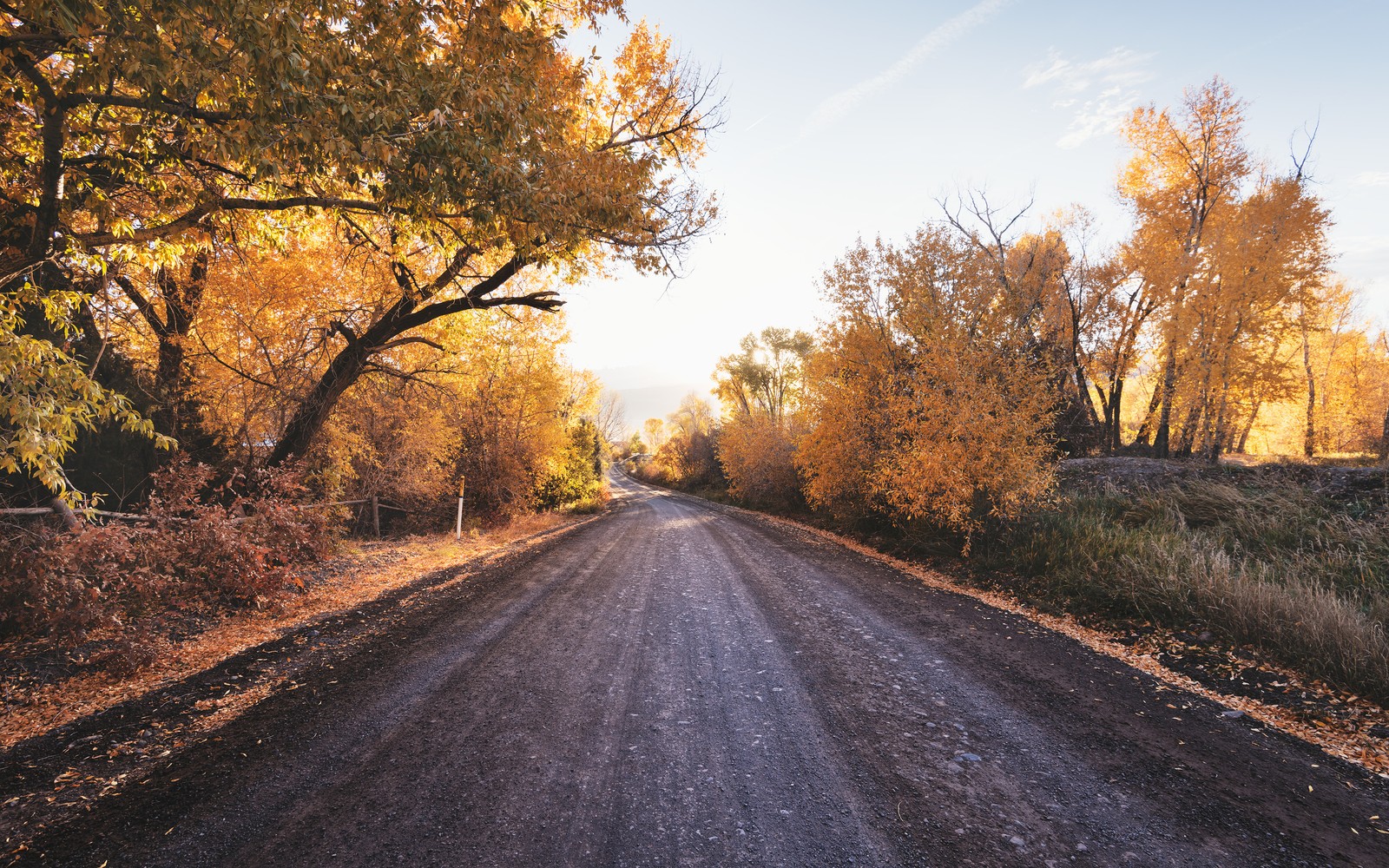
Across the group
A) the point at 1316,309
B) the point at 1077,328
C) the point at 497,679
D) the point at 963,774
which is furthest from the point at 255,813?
the point at 1077,328

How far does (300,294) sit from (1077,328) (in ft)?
86.4

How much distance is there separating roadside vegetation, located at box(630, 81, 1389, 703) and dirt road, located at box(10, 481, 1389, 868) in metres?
1.95

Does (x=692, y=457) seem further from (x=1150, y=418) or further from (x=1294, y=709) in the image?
(x=1294, y=709)

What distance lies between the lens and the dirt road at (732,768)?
255 cm

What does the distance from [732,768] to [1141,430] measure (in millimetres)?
24769

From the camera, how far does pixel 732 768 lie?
10.5 feet

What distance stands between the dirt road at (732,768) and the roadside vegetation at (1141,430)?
1954mm

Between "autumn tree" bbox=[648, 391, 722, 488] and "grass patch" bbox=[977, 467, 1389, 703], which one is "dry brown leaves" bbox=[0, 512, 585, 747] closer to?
"grass patch" bbox=[977, 467, 1389, 703]

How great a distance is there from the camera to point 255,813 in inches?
106

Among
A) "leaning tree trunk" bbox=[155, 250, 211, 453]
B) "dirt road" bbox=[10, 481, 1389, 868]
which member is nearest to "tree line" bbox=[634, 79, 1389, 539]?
"dirt road" bbox=[10, 481, 1389, 868]

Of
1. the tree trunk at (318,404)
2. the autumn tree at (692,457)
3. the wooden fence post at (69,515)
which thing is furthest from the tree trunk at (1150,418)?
the wooden fence post at (69,515)

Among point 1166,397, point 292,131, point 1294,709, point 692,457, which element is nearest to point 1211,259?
point 1166,397

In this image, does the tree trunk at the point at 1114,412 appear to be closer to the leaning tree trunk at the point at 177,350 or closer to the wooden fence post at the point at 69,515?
the wooden fence post at the point at 69,515

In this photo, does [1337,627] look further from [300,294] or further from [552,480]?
[552,480]
